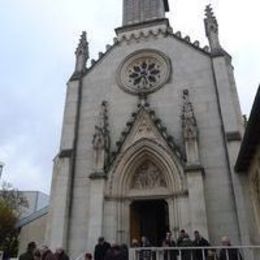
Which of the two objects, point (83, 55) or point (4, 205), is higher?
point (83, 55)

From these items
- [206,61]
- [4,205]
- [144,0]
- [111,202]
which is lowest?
[111,202]

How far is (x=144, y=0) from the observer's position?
23016 millimetres

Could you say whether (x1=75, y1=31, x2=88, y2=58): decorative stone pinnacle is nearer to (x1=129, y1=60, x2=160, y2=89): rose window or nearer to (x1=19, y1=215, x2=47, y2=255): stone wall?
(x1=129, y1=60, x2=160, y2=89): rose window

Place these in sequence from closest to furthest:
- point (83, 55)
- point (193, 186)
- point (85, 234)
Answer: point (193, 186)
point (85, 234)
point (83, 55)

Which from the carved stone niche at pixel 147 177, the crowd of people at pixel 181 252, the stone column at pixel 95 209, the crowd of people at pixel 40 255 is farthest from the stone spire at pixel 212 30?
the crowd of people at pixel 40 255

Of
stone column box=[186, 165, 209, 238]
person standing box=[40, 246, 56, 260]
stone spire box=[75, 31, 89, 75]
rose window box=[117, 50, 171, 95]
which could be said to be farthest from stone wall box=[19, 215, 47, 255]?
person standing box=[40, 246, 56, 260]

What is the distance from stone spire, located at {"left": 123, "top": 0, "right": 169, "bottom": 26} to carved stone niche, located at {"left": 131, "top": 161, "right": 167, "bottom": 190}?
10.1 meters

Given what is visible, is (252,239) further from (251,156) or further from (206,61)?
(206,61)

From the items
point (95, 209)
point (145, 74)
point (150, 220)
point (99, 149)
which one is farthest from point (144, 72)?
point (95, 209)

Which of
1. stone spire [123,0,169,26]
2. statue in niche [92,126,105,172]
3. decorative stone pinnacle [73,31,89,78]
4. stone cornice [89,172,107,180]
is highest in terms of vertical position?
stone spire [123,0,169,26]

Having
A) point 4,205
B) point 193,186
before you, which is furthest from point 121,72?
point 4,205

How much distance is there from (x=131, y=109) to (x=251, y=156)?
22.1 ft

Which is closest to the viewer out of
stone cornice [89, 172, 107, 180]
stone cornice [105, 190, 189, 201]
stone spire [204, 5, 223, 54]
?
stone cornice [105, 190, 189, 201]

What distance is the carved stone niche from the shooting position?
1545cm
